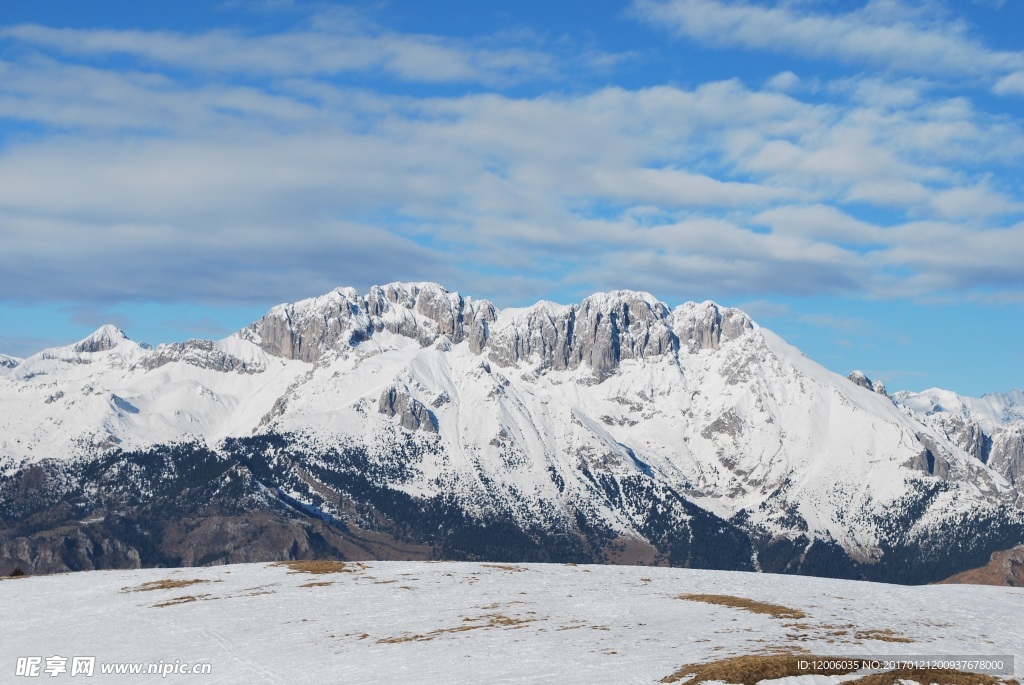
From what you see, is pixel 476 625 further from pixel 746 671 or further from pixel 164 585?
pixel 164 585

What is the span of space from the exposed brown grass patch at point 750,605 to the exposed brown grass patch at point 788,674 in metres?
21.2

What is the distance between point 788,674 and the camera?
59.9 m

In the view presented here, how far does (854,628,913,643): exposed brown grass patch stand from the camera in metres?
71.5

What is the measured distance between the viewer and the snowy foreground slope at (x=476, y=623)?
6812cm

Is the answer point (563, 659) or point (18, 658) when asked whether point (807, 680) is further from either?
point (18, 658)

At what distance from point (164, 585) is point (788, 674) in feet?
234

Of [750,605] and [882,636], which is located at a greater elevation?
[750,605]

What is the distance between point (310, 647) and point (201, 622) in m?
15.6

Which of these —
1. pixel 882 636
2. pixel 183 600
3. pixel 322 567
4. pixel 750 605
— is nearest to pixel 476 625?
pixel 750 605

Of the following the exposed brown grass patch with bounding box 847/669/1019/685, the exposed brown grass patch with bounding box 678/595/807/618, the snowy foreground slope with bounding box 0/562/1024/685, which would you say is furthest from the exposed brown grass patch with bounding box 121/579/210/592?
the exposed brown grass patch with bounding box 847/669/1019/685

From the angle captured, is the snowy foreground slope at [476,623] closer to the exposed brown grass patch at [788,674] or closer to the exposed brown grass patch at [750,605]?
the exposed brown grass patch at [750,605]

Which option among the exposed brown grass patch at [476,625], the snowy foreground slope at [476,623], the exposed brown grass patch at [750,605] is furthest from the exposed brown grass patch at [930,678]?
the exposed brown grass patch at [476,625]

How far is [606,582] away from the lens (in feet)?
349

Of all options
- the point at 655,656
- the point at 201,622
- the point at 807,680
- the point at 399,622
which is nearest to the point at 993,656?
the point at 807,680
